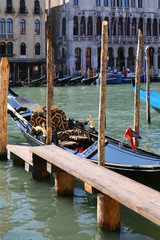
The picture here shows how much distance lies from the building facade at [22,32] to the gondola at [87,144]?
19.4 m

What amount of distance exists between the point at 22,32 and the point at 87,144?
72.6 feet

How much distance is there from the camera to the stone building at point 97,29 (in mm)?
29328

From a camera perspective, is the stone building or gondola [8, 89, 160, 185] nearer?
gondola [8, 89, 160, 185]

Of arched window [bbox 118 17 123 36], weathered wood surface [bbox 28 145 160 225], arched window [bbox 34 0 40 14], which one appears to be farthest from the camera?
arched window [bbox 118 17 123 36]

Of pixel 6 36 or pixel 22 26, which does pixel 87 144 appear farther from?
pixel 22 26

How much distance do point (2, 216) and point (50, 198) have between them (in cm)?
56

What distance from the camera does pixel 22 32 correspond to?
2698cm

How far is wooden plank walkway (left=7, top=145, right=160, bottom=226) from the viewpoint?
2987mm

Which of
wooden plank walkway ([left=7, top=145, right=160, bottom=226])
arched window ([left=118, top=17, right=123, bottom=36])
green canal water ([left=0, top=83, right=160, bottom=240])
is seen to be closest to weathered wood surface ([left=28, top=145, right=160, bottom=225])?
wooden plank walkway ([left=7, top=145, right=160, bottom=226])

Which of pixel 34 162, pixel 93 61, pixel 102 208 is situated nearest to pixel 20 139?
pixel 34 162

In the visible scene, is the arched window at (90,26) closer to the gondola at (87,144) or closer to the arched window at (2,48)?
the arched window at (2,48)

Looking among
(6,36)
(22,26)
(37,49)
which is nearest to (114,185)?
(6,36)

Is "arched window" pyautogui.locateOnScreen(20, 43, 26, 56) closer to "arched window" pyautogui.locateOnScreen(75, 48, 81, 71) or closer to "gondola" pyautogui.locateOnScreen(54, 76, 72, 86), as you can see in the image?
"gondola" pyautogui.locateOnScreen(54, 76, 72, 86)

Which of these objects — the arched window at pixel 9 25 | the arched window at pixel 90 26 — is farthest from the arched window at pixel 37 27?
the arched window at pixel 90 26
